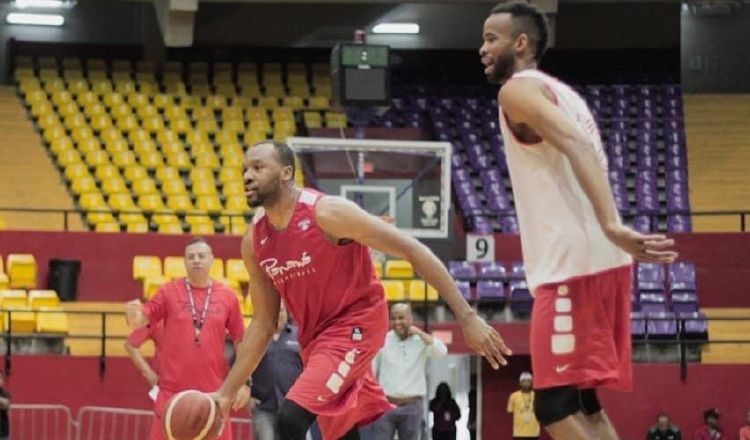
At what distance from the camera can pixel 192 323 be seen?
1092cm

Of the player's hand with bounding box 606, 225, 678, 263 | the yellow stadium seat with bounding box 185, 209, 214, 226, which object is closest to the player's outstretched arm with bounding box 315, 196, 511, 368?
the player's hand with bounding box 606, 225, 678, 263

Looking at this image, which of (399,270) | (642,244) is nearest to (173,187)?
(399,270)

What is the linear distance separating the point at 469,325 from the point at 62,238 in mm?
16028

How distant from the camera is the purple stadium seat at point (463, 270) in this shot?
21453 mm

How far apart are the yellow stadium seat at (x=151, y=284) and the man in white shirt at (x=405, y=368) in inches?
226

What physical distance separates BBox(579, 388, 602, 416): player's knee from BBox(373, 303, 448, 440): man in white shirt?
27.9ft

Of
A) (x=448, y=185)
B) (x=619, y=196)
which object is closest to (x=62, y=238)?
(x=448, y=185)

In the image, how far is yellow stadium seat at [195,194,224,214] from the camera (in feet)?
80.2

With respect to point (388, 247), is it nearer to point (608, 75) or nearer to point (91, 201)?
point (91, 201)

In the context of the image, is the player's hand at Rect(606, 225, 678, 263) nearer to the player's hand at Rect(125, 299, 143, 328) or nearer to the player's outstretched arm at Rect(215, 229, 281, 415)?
the player's outstretched arm at Rect(215, 229, 281, 415)

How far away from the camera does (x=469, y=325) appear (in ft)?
21.0

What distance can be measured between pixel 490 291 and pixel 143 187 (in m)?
6.58

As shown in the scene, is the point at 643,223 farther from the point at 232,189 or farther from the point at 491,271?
the point at 232,189

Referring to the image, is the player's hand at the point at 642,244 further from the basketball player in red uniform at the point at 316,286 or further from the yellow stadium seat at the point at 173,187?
the yellow stadium seat at the point at 173,187
